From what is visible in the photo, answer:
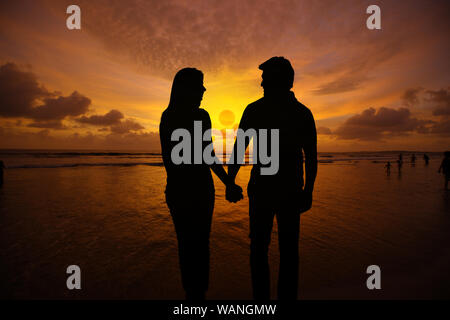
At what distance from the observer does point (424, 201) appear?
807cm

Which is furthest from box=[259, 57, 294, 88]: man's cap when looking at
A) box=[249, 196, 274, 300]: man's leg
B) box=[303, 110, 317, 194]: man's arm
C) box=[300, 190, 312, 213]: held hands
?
box=[249, 196, 274, 300]: man's leg

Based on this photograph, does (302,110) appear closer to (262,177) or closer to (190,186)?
(262,177)

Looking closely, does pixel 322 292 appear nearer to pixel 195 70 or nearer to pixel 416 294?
pixel 416 294

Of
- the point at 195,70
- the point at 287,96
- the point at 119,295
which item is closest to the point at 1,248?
the point at 119,295

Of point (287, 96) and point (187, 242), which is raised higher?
point (287, 96)

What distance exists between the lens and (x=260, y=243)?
2.37 metres

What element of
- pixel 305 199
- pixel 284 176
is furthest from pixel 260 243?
pixel 284 176

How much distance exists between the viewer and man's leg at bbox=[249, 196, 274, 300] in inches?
92.0

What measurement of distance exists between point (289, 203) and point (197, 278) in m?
1.50

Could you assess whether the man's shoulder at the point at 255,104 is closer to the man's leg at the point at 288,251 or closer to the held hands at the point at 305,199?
the held hands at the point at 305,199

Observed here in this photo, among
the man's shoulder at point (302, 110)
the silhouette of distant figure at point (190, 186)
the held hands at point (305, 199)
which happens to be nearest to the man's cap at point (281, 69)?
the man's shoulder at point (302, 110)

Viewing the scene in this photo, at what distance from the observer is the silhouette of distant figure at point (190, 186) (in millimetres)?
2277
